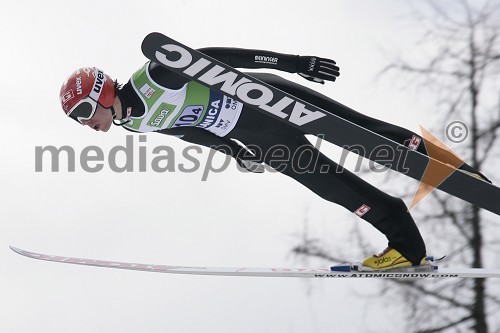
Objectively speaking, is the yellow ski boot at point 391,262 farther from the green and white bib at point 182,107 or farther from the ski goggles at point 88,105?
the ski goggles at point 88,105

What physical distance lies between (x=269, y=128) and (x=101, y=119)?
1011mm

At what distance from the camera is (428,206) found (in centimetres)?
622

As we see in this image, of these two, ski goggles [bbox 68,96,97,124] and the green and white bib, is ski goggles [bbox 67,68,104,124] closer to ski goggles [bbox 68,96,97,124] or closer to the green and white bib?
ski goggles [bbox 68,96,97,124]

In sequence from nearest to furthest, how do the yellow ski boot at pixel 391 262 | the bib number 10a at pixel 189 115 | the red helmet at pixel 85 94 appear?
the red helmet at pixel 85 94
the bib number 10a at pixel 189 115
the yellow ski boot at pixel 391 262

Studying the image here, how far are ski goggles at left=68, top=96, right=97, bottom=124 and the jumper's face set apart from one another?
25 mm

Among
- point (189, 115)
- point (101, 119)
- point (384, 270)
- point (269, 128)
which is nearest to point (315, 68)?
point (269, 128)

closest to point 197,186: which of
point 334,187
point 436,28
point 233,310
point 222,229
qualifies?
point 222,229

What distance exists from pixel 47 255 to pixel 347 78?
3093mm

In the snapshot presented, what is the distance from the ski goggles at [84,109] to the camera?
12.1 ft

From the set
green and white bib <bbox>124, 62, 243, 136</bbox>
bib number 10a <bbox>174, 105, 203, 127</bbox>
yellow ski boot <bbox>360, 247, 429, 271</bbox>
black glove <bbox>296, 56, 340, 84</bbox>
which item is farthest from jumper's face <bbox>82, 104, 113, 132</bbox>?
yellow ski boot <bbox>360, 247, 429, 271</bbox>

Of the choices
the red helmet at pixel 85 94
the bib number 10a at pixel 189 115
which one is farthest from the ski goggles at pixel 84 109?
the bib number 10a at pixel 189 115

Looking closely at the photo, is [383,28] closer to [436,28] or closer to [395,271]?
[436,28]

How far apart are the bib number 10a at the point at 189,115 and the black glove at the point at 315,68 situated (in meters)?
0.64

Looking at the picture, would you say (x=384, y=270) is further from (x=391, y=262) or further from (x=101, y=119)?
(x=101, y=119)
